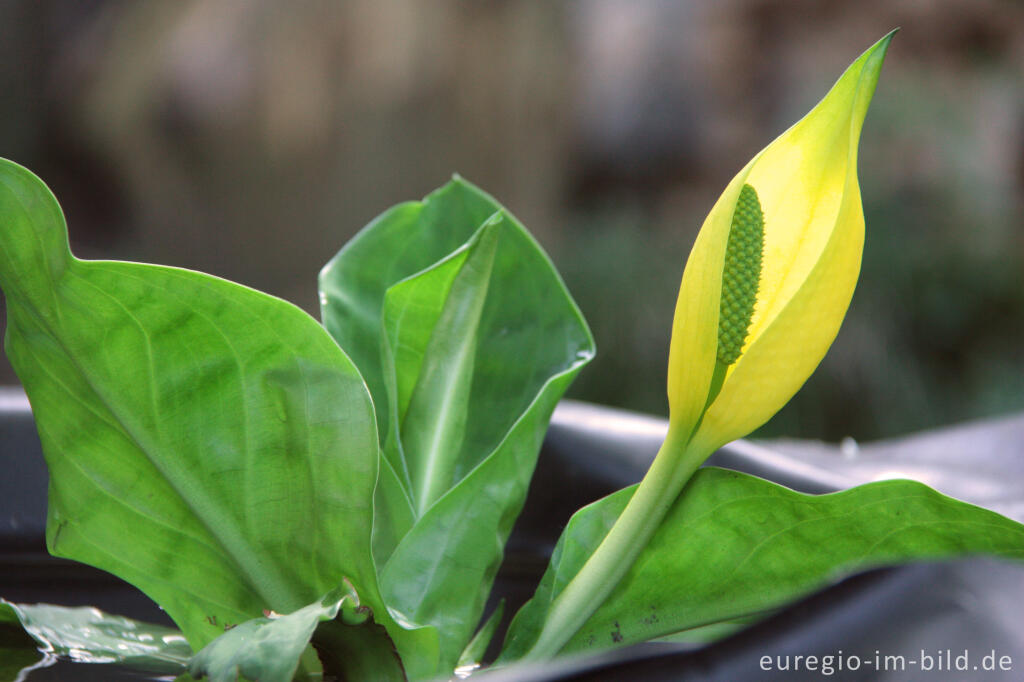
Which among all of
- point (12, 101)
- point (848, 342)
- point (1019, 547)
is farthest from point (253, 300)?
point (12, 101)

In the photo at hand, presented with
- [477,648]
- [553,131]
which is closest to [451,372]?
[477,648]

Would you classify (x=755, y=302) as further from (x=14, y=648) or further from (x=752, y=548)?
(x=14, y=648)

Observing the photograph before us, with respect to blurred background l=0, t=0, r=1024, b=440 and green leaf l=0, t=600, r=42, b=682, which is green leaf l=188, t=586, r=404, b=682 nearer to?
green leaf l=0, t=600, r=42, b=682

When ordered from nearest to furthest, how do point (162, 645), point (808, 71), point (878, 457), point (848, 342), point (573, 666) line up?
point (573, 666)
point (162, 645)
point (878, 457)
point (848, 342)
point (808, 71)

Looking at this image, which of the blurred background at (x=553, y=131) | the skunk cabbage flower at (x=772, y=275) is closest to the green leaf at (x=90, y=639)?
the skunk cabbage flower at (x=772, y=275)

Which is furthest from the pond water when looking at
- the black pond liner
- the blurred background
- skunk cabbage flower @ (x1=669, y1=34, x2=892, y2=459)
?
the blurred background

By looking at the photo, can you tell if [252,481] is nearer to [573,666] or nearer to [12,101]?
[573,666]

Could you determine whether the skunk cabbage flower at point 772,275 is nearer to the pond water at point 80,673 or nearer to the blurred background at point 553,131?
the pond water at point 80,673
